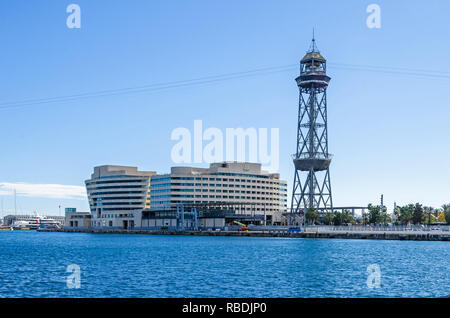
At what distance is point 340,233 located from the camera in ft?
568

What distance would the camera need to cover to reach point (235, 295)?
140ft

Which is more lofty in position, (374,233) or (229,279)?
(229,279)

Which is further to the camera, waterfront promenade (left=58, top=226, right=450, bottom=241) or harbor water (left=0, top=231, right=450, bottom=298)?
waterfront promenade (left=58, top=226, right=450, bottom=241)

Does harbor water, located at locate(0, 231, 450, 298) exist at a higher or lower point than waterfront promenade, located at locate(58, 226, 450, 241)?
higher

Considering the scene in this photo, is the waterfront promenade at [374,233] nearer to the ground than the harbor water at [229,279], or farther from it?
nearer to the ground

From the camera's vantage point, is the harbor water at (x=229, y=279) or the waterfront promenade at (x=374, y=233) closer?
the harbor water at (x=229, y=279)

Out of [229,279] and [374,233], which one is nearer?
[229,279]
